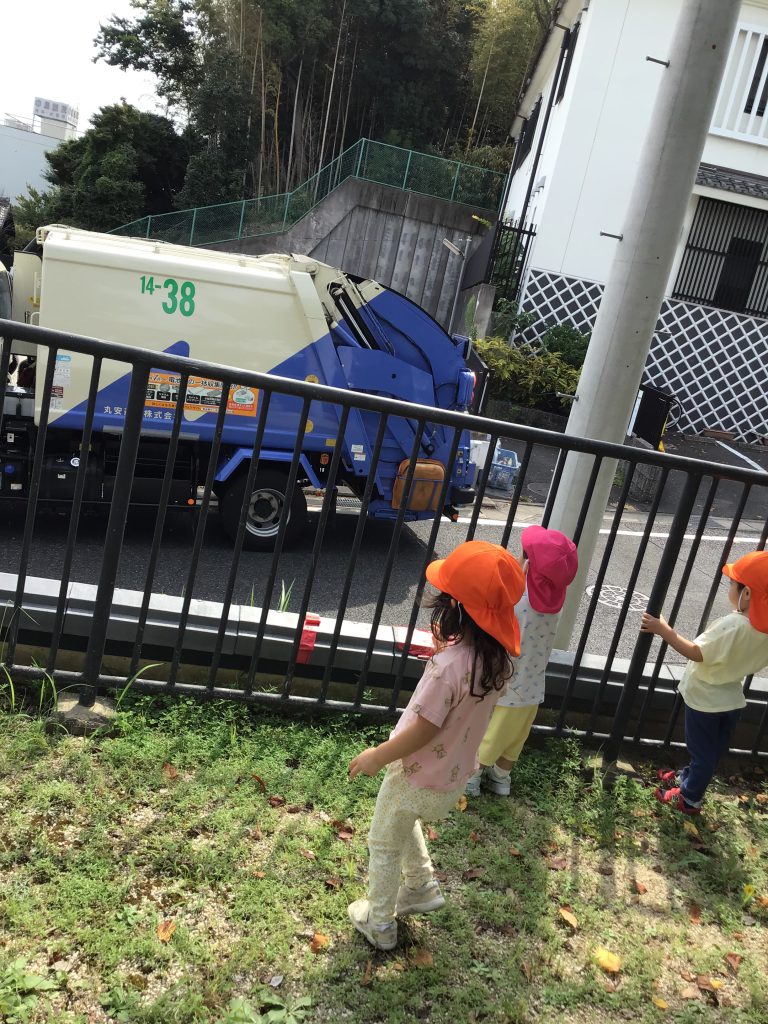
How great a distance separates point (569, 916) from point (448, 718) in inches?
37.8

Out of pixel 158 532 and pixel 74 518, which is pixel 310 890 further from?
pixel 74 518

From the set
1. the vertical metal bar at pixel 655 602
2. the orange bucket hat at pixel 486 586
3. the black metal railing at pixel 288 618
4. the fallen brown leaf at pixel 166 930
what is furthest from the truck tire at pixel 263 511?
the orange bucket hat at pixel 486 586

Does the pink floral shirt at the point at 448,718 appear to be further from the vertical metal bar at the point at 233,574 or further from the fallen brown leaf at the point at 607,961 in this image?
the vertical metal bar at the point at 233,574

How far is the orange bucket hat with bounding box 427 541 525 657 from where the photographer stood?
2.20 m

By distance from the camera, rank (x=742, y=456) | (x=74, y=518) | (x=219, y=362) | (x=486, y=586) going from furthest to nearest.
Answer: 1. (x=742, y=456)
2. (x=219, y=362)
3. (x=74, y=518)
4. (x=486, y=586)

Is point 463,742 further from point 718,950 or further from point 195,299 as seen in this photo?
point 195,299

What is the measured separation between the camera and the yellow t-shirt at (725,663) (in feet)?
10.2

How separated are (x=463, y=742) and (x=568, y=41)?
19414 millimetres

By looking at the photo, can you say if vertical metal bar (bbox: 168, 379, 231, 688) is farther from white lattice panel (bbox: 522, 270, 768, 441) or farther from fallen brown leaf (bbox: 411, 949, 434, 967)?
white lattice panel (bbox: 522, 270, 768, 441)

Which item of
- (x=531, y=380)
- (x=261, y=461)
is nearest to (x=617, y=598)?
(x=261, y=461)

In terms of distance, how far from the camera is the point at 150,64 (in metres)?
30.7

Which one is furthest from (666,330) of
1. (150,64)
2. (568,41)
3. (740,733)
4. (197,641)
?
(150,64)

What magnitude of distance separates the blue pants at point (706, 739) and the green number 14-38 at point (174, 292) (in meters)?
5.74

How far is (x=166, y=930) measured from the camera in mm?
2275
